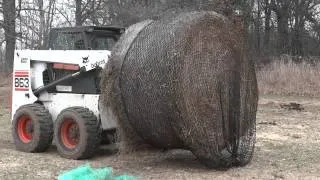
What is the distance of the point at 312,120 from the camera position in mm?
14156

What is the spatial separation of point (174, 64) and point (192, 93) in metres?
0.45

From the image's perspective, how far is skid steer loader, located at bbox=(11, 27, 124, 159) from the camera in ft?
29.3

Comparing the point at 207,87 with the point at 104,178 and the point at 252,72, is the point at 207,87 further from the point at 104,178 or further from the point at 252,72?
the point at 104,178

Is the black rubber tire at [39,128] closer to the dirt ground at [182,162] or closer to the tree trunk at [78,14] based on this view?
the dirt ground at [182,162]

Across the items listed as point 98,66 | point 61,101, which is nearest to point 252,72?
point 98,66

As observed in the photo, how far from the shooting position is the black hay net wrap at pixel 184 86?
7.63m

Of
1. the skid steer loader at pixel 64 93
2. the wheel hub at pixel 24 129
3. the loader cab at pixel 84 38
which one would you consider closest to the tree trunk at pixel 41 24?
the loader cab at pixel 84 38

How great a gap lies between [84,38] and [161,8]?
15993 mm

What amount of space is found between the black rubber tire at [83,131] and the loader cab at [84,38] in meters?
1.37

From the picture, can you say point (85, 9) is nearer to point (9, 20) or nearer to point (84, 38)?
point (9, 20)

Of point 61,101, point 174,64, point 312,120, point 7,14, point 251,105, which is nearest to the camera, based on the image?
point 174,64

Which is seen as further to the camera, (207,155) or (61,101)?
(61,101)

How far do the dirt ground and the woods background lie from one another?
15597mm

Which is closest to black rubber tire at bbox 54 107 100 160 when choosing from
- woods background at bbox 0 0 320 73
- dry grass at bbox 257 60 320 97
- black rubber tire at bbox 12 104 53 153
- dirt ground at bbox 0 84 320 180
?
dirt ground at bbox 0 84 320 180
